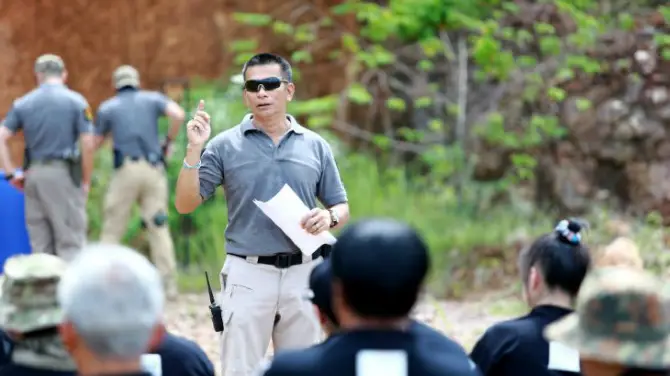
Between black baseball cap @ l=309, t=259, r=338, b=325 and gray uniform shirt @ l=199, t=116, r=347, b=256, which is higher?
gray uniform shirt @ l=199, t=116, r=347, b=256

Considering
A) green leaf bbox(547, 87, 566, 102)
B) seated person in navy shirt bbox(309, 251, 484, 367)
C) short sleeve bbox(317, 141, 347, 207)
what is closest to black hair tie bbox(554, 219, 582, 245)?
seated person in navy shirt bbox(309, 251, 484, 367)

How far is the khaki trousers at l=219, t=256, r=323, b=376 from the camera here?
4430 mm

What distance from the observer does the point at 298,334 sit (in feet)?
14.9

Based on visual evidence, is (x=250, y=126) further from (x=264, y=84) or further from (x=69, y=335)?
(x=69, y=335)

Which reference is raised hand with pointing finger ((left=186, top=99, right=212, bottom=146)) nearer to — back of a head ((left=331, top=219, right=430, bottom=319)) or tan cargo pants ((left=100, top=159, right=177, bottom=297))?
back of a head ((left=331, top=219, right=430, bottom=319))

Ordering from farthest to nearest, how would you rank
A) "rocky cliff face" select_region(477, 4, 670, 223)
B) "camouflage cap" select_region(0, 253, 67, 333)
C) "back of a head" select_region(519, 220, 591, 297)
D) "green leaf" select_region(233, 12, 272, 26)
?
"green leaf" select_region(233, 12, 272, 26) < "rocky cliff face" select_region(477, 4, 670, 223) < "back of a head" select_region(519, 220, 591, 297) < "camouflage cap" select_region(0, 253, 67, 333)

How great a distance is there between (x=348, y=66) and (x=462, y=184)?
1.81 meters

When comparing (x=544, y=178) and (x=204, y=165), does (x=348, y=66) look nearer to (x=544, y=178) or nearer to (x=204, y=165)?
(x=544, y=178)

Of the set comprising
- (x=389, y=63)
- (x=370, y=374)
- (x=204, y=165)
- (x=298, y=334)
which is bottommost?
(x=298, y=334)

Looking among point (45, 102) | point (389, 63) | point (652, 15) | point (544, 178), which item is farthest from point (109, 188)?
point (652, 15)

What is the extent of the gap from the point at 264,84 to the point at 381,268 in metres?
2.26

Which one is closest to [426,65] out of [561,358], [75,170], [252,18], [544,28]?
[544,28]

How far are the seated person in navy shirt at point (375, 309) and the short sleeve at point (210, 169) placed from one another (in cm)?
209

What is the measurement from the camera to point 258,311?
14.6 ft
